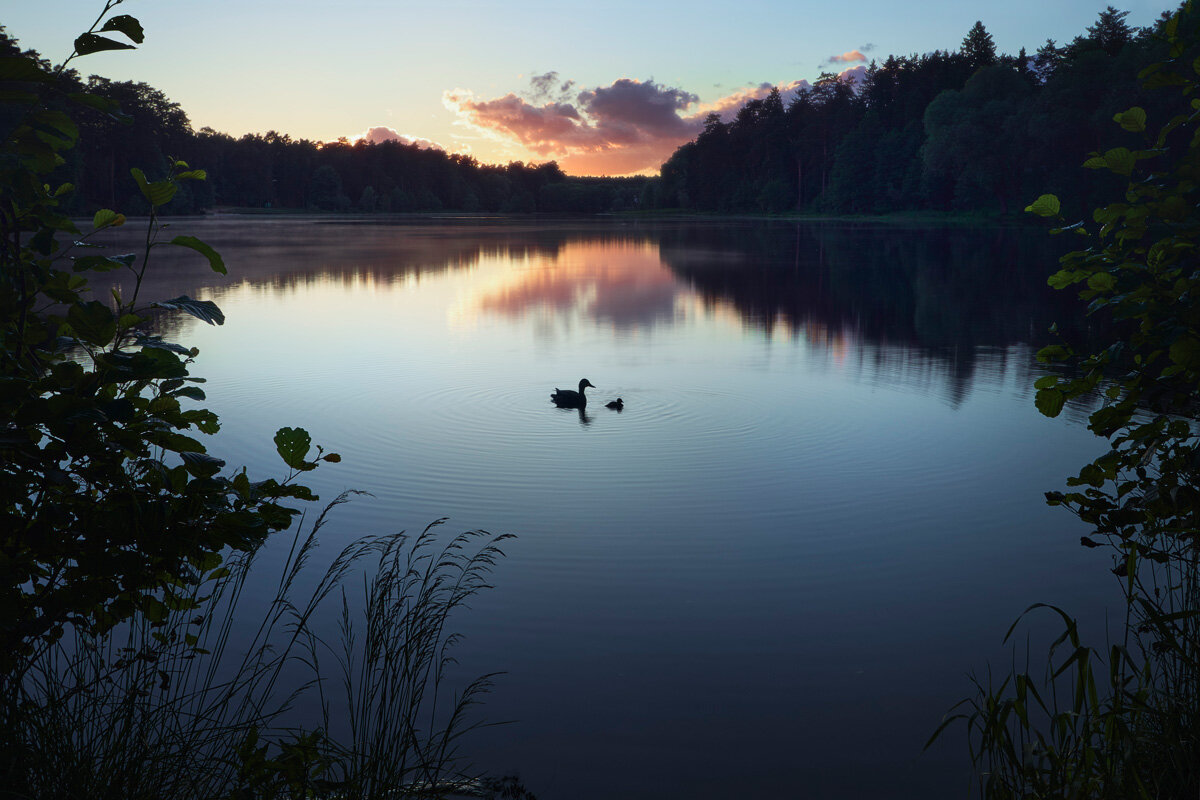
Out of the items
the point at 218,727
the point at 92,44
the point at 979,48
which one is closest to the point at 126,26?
the point at 92,44

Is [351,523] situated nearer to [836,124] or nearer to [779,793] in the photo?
[779,793]

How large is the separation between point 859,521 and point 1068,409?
491cm

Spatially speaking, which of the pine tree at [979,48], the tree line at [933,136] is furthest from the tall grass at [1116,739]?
the pine tree at [979,48]

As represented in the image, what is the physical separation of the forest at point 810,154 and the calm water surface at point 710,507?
3.32m

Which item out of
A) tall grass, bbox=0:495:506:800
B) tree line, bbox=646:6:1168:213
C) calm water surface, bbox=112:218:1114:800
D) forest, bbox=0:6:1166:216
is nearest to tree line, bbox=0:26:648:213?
forest, bbox=0:6:1166:216

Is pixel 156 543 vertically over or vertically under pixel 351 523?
over

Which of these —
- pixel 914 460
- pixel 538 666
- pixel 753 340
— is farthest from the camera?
pixel 753 340

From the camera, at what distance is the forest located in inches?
2199

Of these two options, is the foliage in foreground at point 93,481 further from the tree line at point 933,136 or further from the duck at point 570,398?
the tree line at point 933,136

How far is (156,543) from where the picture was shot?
94.6 inches

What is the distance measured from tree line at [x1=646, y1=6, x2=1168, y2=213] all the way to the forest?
15 cm

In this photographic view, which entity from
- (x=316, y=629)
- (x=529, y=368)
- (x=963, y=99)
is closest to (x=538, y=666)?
(x=316, y=629)

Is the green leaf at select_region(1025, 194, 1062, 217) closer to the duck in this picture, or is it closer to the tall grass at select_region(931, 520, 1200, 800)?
the tall grass at select_region(931, 520, 1200, 800)

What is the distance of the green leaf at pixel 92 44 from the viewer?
2316 mm
